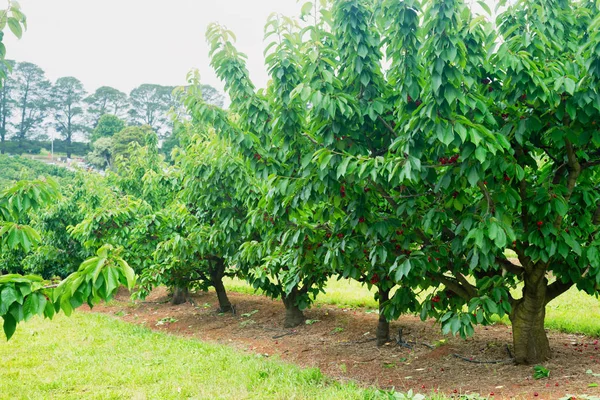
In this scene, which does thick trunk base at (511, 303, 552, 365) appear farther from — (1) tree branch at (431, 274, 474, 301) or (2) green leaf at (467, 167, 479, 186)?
(2) green leaf at (467, 167, 479, 186)

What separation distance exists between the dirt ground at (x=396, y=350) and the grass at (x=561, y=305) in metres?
0.40

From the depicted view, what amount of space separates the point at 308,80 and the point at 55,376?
16.3 ft

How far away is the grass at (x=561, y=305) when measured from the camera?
7.58 meters

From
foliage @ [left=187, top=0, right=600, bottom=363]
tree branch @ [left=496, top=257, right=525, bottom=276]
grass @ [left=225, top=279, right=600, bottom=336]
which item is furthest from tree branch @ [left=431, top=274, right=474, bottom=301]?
grass @ [left=225, top=279, right=600, bottom=336]

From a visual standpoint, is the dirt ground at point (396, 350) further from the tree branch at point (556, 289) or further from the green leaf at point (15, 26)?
the green leaf at point (15, 26)

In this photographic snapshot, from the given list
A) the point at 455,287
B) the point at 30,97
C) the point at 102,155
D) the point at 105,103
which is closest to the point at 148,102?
the point at 105,103

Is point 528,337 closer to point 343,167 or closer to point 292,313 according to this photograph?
point 343,167

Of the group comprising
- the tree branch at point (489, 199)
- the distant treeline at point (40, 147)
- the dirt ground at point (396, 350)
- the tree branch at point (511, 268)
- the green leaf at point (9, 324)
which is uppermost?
the distant treeline at point (40, 147)

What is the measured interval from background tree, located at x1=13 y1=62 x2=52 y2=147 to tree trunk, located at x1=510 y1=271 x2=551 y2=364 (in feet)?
258

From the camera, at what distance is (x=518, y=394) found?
14.8 feet

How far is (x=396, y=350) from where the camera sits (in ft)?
23.3

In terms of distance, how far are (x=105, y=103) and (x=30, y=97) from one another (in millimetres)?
11545

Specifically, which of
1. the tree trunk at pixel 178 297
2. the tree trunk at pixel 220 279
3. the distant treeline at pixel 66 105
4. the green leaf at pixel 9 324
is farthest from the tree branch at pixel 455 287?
the distant treeline at pixel 66 105

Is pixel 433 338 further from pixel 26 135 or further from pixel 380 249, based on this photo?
pixel 26 135
